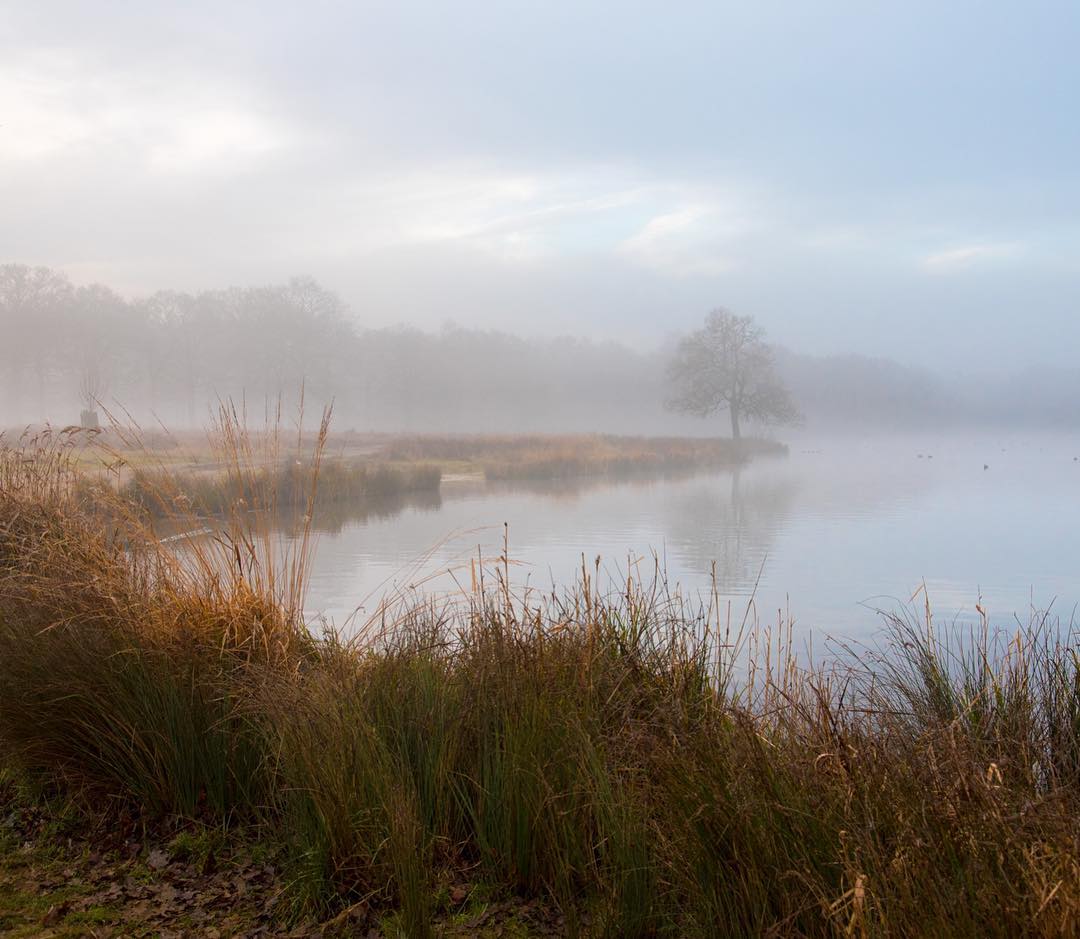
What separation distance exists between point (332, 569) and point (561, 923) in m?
9.15

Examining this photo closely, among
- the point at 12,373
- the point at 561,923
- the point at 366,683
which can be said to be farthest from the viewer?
the point at 12,373

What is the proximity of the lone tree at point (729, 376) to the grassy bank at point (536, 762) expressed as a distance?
42.7 meters

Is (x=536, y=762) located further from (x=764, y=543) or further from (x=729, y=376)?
(x=729, y=376)

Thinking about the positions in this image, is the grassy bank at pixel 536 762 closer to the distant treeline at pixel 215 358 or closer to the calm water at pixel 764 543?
the calm water at pixel 764 543

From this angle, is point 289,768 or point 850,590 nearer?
point 289,768

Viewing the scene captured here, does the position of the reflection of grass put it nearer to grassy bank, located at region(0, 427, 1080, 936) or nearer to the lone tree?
the lone tree

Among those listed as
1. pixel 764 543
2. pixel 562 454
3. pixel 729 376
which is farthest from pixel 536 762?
pixel 729 376

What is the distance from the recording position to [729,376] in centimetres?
4631

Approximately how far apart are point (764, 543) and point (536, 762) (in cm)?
1298

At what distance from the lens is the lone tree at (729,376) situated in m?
45.8

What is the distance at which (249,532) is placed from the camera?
171 inches

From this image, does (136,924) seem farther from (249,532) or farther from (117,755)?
(249,532)

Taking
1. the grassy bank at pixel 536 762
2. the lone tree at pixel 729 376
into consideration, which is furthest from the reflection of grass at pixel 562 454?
the grassy bank at pixel 536 762

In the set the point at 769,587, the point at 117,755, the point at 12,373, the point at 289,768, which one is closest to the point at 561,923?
the point at 289,768
